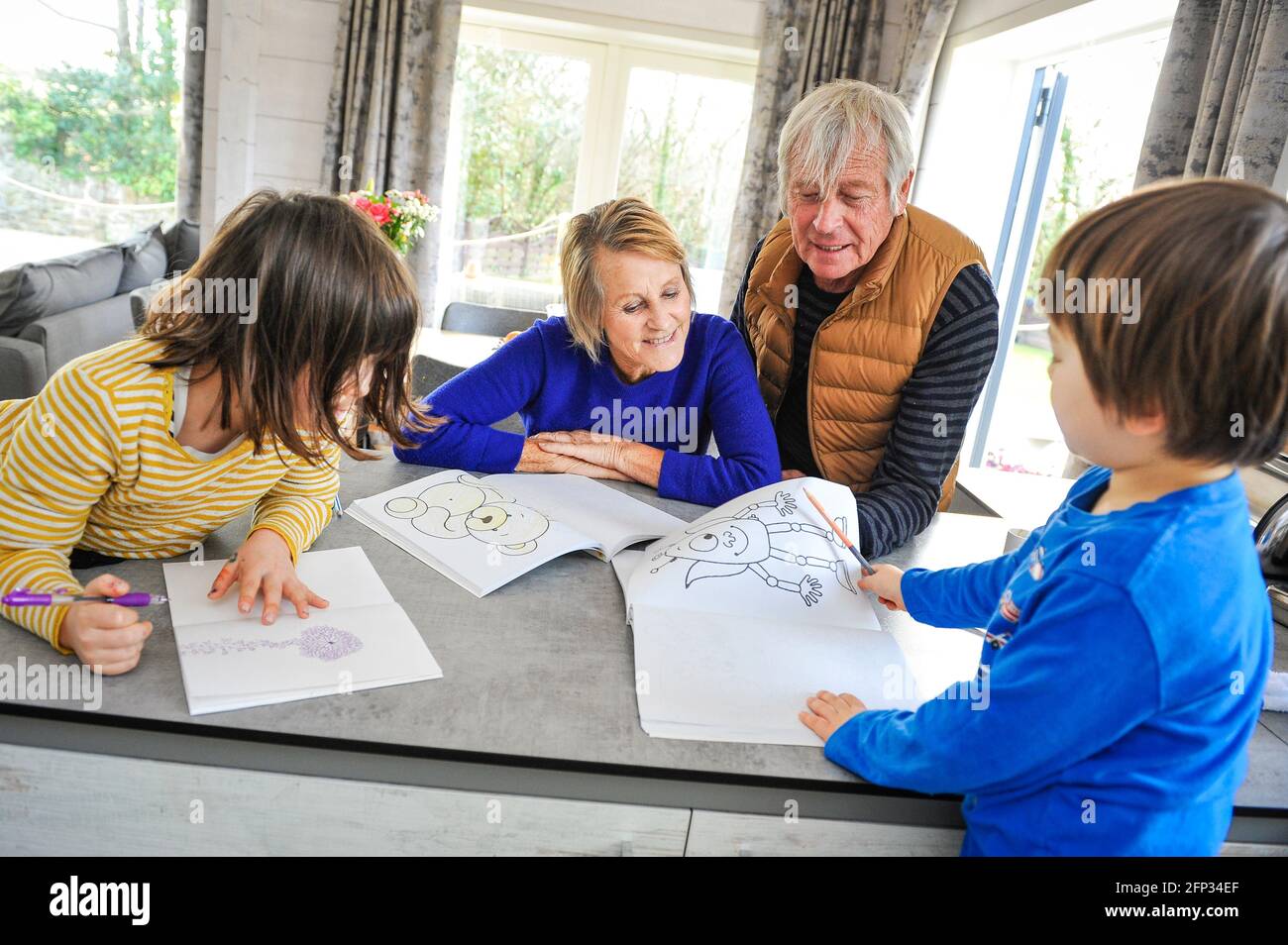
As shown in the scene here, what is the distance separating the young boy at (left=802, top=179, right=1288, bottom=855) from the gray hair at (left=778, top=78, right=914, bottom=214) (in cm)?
77

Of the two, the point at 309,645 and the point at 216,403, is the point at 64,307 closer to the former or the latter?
the point at 216,403

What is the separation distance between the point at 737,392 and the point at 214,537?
0.88 m

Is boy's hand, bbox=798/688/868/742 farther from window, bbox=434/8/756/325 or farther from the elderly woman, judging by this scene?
window, bbox=434/8/756/325

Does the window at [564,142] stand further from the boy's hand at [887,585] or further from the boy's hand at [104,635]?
the boy's hand at [104,635]

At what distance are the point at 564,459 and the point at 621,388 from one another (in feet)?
0.64

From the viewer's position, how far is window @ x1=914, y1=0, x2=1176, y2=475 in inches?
138

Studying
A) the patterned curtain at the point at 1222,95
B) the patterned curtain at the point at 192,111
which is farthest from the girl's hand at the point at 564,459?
the patterned curtain at the point at 192,111

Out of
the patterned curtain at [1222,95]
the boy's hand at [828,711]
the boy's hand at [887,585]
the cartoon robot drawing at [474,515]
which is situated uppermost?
the patterned curtain at [1222,95]

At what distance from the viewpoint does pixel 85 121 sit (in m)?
4.77

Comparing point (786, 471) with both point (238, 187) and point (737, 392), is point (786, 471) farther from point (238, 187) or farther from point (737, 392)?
point (238, 187)

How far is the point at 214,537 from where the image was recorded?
1.14 metres

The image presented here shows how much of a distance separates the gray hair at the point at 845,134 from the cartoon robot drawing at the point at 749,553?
627 mm

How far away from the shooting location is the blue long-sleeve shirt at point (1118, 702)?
70 centimetres
